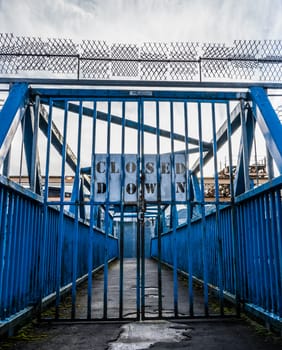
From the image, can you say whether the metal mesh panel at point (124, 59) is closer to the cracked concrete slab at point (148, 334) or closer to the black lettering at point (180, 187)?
the black lettering at point (180, 187)

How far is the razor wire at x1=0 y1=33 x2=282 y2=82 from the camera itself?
230 inches

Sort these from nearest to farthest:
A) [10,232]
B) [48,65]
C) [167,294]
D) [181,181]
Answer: [10,232], [181,181], [48,65], [167,294]

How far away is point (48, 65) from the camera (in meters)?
5.93

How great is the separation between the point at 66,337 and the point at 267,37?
5405mm

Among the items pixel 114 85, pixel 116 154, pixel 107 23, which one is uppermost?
pixel 107 23

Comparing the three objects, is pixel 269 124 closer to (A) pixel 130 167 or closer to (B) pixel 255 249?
(B) pixel 255 249

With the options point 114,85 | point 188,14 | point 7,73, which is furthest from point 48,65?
point 188,14

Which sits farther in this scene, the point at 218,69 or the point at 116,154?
the point at 218,69

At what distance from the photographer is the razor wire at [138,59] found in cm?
585

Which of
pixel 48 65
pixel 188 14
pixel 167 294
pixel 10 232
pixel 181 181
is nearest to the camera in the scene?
pixel 10 232

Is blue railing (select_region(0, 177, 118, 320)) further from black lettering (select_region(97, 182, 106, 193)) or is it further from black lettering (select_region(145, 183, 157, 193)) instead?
black lettering (select_region(145, 183, 157, 193))

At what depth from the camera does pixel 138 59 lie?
19.4 ft

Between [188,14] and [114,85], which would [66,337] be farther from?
[188,14]

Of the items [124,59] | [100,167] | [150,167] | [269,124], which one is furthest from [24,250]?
[269,124]
